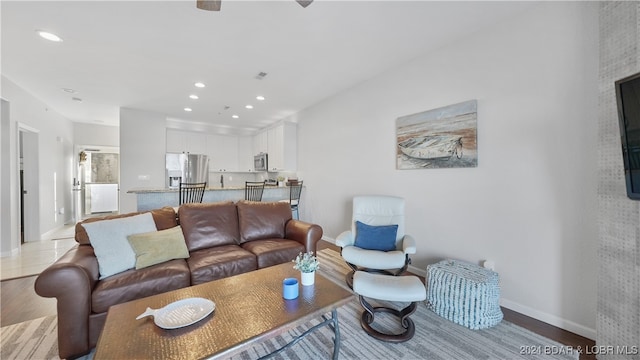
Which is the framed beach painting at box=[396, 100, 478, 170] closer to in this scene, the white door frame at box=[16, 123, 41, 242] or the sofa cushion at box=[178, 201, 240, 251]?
the sofa cushion at box=[178, 201, 240, 251]

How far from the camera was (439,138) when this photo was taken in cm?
266

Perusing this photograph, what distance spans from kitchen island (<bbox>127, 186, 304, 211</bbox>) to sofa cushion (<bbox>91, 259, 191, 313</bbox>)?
176 centimetres

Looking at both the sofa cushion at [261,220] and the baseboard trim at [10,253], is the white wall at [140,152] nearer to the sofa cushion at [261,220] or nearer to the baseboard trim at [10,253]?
the baseboard trim at [10,253]

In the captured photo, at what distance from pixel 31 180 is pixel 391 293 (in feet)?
21.3

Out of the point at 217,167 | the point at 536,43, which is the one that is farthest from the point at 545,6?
the point at 217,167

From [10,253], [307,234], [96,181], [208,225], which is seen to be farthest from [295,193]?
[96,181]

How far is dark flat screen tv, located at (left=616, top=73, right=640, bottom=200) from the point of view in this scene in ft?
4.23

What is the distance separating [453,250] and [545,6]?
2.33 m

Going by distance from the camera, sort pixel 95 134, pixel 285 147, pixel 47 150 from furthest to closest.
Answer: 1. pixel 95 134
2. pixel 285 147
3. pixel 47 150

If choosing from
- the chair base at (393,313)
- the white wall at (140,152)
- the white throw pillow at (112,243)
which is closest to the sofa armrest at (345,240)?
the chair base at (393,313)

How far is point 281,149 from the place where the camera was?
210 inches

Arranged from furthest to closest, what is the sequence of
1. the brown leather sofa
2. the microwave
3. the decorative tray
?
the microwave < the brown leather sofa < the decorative tray

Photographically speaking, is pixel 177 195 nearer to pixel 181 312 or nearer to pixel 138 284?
pixel 138 284

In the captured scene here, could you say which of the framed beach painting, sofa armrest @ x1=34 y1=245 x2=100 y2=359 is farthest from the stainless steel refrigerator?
the framed beach painting
